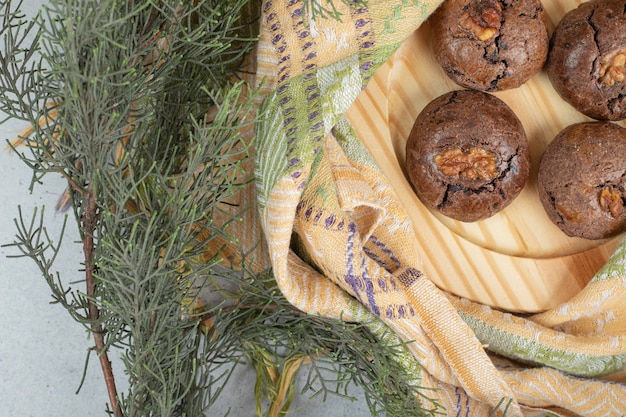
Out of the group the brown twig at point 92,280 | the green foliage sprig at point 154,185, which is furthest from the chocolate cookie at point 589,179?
the brown twig at point 92,280

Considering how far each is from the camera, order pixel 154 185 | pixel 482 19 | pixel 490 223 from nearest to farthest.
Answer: pixel 154 185, pixel 482 19, pixel 490 223

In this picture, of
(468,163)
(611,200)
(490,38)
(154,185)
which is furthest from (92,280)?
(611,200)

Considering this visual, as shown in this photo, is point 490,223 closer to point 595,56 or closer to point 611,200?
point 611,200

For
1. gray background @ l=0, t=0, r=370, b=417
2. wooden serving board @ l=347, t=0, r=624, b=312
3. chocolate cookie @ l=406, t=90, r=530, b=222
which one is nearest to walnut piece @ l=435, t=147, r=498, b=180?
chocolate cookie @ l=406, t=90, r=530, b=222

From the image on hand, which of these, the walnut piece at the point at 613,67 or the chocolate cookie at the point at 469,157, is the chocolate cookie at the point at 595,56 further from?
the chocolate cookie at the point at 469,157

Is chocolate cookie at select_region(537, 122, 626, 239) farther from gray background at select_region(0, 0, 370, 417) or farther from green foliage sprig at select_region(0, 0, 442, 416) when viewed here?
gray background at select_region(0, 0, 370, 417)

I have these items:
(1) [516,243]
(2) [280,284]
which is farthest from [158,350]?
(1) [516,243]

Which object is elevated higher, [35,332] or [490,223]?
[35,332]
